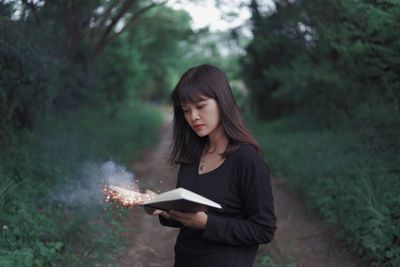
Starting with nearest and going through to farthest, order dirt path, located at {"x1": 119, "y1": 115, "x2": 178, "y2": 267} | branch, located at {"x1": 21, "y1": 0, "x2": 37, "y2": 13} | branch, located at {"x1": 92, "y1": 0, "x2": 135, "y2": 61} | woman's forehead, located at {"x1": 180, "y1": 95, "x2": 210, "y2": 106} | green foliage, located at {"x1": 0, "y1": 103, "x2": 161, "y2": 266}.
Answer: woman's forehead, located at {"x1": 180, "y1": 95, "x2": 210, "y2": 106} < green foliage, located at {"x1": 0, "y1": 103, "x2": 161, "y2": 266} < dirt path, located at {"x1": 119, "y1": 115, "x2": 178, "y2": 267} < branch, located at {"x1": 21, "y1": 0, "x2": 37, "y2": 13} < branch, located at {"x1": 92, "y1": 0, "x2": 135, "y2": 61}

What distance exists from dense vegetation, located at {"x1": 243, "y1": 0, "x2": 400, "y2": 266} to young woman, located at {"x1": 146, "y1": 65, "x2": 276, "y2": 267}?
106 inches

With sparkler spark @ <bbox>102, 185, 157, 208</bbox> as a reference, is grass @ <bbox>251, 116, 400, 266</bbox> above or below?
below

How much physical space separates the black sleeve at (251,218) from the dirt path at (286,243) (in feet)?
7.50

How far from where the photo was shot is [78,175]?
23.7 ft

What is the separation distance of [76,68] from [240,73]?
8.13 m

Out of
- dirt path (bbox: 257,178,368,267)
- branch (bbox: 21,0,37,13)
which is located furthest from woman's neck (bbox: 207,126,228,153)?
branch (bbox: 21,0,37,13)

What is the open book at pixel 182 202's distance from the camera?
2064 millimetres

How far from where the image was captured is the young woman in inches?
91.0

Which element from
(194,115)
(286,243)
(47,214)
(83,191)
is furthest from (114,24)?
(194,115)

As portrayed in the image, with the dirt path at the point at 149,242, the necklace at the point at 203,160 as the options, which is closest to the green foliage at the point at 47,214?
the dirt path at the point at 149,242

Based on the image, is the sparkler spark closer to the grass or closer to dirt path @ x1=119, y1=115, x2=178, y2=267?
dirt path @ x1=119, y1=115, x2=178, y2=267

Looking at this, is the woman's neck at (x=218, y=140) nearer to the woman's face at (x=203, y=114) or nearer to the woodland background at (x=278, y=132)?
the woman's face at (x=203, y=114)

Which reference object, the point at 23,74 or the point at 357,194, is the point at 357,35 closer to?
the point at 357,194

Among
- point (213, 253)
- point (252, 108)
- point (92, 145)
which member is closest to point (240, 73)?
point (252, 108)
